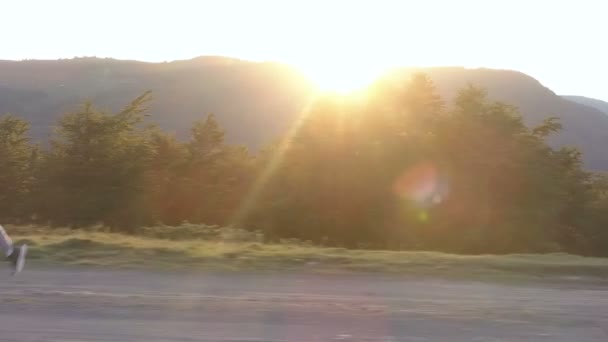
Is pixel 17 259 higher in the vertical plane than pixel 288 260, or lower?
higher

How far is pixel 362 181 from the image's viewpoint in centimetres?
3048

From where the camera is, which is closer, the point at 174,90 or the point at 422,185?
the point at 422,185

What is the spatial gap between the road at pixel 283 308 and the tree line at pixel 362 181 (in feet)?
50.0

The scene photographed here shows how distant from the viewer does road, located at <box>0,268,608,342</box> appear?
9125 millimetres

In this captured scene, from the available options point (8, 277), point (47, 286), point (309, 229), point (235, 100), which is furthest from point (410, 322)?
point (235, 100)

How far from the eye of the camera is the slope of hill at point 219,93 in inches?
5413

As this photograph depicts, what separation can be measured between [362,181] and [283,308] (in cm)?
2022

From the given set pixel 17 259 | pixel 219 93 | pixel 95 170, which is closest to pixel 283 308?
pixel 17 259

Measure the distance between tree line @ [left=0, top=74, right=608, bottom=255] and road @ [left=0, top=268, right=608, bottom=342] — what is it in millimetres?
15253

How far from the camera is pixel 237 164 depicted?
39.1 m

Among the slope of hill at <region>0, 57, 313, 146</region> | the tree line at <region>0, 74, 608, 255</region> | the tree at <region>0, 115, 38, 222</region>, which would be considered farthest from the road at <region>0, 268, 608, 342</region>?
the slope of hill at <region>0, 57, 313, 146</region>

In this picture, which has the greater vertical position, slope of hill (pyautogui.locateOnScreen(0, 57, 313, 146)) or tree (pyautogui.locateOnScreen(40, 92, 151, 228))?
slope of hill (pyautogui.locateOnScreen(0, 57, 313, 146))

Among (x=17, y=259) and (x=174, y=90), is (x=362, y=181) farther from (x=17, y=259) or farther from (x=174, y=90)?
(x=174, y=90)

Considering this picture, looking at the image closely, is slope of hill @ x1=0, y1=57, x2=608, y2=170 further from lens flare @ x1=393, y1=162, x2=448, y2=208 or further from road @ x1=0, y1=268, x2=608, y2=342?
road @ x1=0, y1=268, x2=608, y2=342
